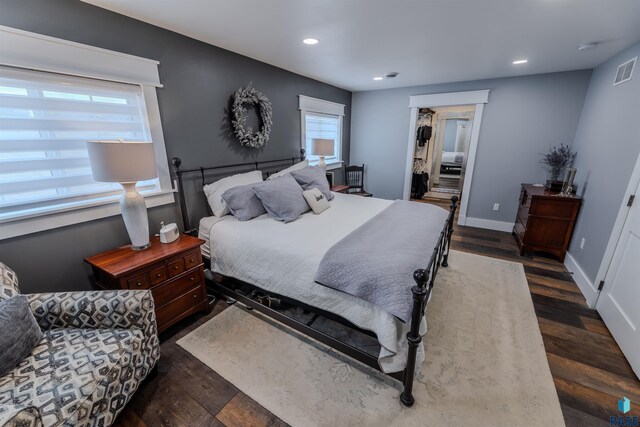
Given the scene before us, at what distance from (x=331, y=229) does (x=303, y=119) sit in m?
2.25

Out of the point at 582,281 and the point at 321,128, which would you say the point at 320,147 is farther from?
the point at 582,281

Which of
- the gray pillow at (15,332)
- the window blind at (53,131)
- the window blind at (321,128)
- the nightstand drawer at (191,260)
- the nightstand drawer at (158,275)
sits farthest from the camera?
the window blind at (321,128)

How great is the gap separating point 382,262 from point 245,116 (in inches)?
89.8

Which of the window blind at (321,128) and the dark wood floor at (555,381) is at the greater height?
the window blind at (321,128)

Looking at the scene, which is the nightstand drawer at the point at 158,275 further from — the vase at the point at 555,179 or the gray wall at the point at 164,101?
the vase at the point at 555,179

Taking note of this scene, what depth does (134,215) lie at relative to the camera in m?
1.86

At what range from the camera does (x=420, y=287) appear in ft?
4.27

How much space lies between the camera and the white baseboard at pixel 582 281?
240 cm

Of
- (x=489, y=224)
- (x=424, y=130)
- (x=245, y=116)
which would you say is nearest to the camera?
(x=245, y=116)

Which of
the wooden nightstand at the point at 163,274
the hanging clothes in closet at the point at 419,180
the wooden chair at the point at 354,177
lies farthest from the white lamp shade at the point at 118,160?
the hanging clothes in closet at the point at 419,180

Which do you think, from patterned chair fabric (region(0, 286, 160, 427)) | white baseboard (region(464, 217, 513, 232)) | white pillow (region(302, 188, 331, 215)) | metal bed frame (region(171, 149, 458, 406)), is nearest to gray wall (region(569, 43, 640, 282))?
white baseboard (region(464, 217, 513, 232))

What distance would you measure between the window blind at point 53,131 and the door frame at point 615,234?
4.01 metres

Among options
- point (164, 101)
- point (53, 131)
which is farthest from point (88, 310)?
point (164, 101)

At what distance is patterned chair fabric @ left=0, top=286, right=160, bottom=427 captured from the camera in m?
1.05
